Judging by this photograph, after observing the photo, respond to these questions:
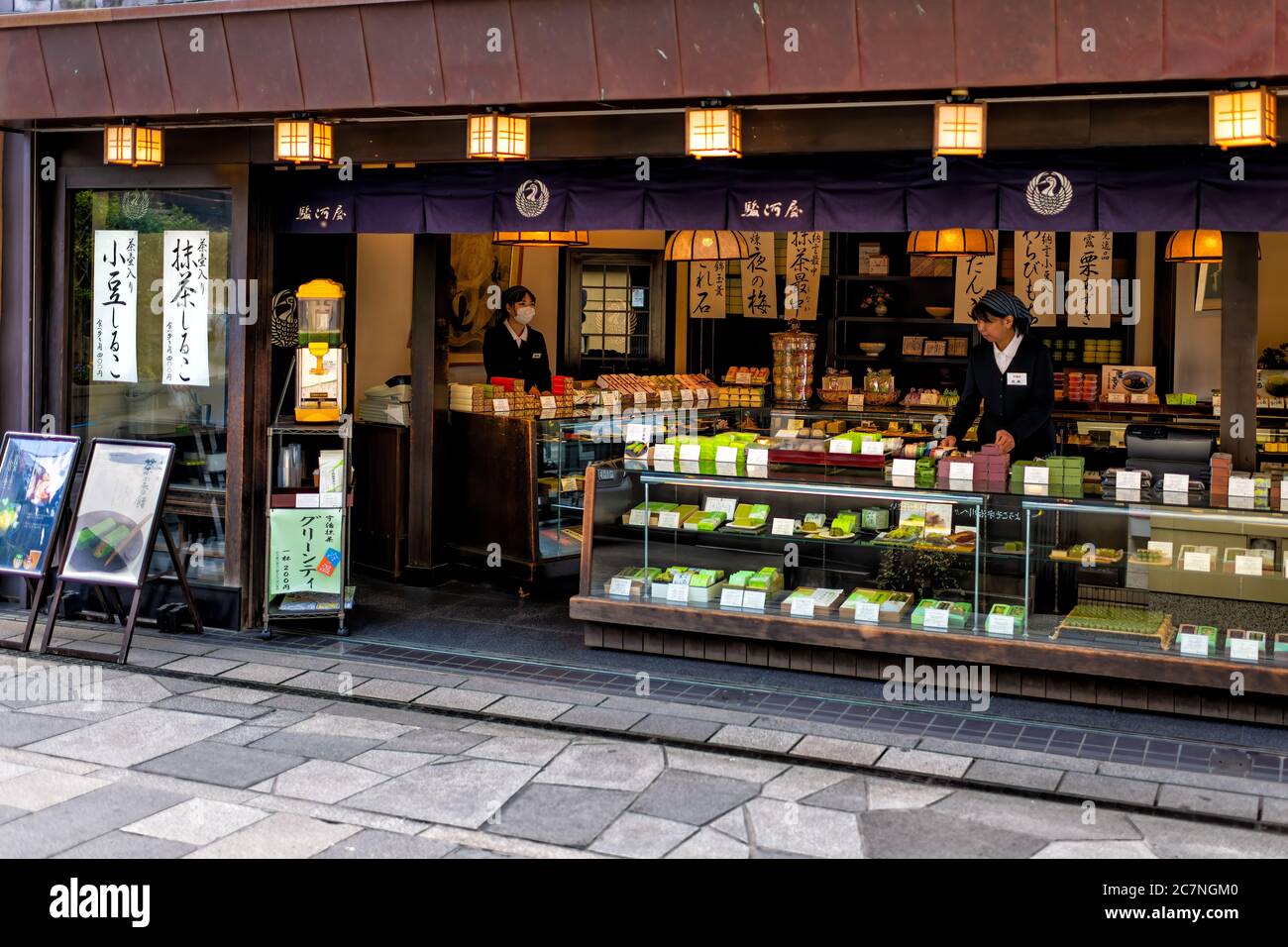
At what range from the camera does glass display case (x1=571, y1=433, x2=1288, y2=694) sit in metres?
7.51

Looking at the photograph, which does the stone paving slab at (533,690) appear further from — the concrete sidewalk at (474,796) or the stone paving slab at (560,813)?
the stone paving slab at (560,813)

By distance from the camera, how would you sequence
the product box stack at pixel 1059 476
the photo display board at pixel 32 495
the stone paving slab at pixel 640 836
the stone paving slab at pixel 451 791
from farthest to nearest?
the photo display board at pixel 32 495 < the product box stack at pixel 1059 476 < the stone paving slab at pixel 451 791 < the stone paving slab at pixel 640 836

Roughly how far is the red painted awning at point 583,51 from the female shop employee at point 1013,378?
2.81 m

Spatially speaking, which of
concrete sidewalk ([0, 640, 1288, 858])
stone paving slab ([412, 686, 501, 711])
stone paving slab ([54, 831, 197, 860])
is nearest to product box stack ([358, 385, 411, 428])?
stone paving slab ([412, 686, 501, 711])

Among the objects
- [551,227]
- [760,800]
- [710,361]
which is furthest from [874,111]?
[710,361]

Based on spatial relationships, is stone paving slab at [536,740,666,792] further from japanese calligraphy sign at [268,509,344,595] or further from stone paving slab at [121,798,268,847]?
japanese calligraphy sign at [268,509,344,595]

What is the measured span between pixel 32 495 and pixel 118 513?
76cm

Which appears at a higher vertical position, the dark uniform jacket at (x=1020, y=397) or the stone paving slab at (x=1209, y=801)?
the dark uniform jacket at (x=1020, y=397)

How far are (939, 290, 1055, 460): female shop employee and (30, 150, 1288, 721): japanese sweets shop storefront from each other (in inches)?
14.8

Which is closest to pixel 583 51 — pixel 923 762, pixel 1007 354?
pixel 1007 354

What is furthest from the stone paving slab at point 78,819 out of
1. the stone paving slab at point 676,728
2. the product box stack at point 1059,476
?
the product box stack at point 1059,476

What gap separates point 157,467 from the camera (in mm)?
8906

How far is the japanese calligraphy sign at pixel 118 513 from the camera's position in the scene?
8.72 metres

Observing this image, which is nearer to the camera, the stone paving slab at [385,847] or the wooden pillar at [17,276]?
the stone paving slab at [385,847]
